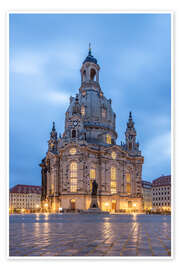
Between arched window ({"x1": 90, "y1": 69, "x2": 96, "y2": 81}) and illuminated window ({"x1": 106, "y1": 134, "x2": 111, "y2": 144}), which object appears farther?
arched window ({"x1": 90, "y1": 69, "x2": 96, "y2": 81})

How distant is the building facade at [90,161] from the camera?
75500 millimetres

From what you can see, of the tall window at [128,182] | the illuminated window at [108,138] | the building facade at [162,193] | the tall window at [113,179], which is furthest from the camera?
the building facade at [162,193]

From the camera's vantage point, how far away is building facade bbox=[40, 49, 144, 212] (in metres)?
75.5

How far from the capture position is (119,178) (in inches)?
3282

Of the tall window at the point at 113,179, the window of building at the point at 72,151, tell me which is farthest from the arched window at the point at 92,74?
the tall window at the point at 113,179

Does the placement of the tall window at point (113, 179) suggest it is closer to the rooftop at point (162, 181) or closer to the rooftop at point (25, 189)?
A: the rooftop at point (162, 181)

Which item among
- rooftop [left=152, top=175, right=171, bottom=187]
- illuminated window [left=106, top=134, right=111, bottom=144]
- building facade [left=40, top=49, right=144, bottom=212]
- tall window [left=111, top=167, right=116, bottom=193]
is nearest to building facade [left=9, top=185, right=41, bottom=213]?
building facade [left=40, top=49, right=144, bottom=212]

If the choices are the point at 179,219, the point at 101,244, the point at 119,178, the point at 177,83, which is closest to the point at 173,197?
the point at 179,219

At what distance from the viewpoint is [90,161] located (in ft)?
257

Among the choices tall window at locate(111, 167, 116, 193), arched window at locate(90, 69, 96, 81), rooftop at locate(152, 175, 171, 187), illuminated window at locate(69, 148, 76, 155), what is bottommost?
rooftop at locate(152, 175, 171, 187)

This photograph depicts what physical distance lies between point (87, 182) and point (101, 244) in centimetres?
6579

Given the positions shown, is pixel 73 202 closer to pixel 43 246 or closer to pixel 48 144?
pixel 48 144

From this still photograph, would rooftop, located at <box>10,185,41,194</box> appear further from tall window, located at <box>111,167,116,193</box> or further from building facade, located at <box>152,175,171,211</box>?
tall window, located at <box>111,167,116,193</box>

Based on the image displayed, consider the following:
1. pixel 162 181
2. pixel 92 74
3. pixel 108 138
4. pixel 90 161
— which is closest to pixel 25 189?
pixel 162 181
